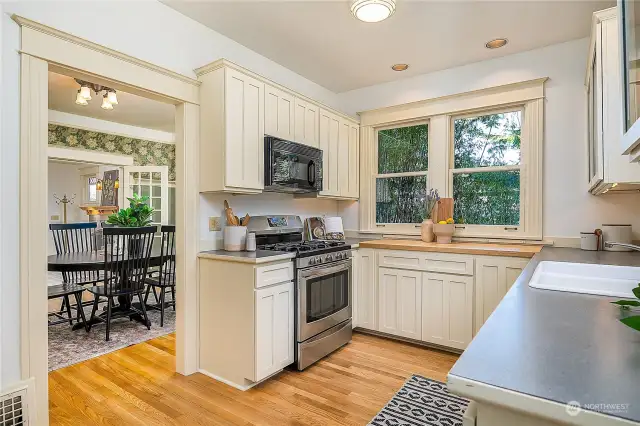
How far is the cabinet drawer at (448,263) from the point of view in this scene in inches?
116

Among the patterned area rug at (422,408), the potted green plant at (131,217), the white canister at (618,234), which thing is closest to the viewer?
the patterned area rug at (422,408)

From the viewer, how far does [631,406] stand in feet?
1.64

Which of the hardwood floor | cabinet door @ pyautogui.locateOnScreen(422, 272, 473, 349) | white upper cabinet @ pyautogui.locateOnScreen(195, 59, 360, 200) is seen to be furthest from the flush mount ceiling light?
the hardwood floor

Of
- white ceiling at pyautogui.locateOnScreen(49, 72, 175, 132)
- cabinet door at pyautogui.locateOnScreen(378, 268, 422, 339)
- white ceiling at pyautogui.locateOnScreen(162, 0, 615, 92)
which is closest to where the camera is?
white ceiling at pyautogui.locateOnScreen(162, 0, 615, 92)

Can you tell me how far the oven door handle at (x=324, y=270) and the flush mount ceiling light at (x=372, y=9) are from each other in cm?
187

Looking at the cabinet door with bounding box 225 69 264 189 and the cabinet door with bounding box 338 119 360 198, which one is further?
the cabinet door with bounding box 338 119 360 198

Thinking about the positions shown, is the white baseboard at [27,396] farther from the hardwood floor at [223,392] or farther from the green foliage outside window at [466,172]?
the green foliage outside window at [466,172]

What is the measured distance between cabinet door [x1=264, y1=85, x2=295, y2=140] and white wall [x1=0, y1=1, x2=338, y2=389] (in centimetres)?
52

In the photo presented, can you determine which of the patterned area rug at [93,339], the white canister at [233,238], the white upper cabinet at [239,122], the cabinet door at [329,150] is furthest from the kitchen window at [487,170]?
the patterned area rug at [93,339]

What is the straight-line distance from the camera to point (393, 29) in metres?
2.82

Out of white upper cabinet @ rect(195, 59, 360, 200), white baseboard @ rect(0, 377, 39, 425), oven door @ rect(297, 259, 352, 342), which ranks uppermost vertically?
white upper cabinet @ rect(195, 59, 360, 200)

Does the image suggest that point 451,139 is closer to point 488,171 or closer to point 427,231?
point 488,171

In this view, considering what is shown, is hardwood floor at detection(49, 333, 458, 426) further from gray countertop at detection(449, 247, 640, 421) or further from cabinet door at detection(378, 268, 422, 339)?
gray countertop at detection(449, 247, 640, 421)

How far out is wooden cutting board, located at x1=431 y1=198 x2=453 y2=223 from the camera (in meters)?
3.58
